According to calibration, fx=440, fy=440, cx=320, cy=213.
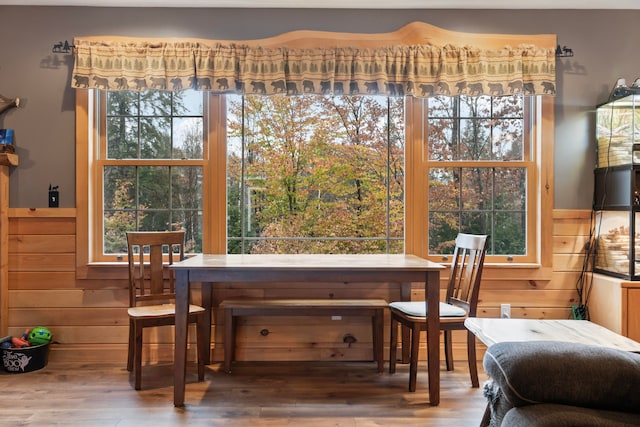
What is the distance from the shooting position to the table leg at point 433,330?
242 cm

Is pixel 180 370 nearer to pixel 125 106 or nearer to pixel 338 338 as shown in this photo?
pixel 338 338

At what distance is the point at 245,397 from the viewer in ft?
8.28

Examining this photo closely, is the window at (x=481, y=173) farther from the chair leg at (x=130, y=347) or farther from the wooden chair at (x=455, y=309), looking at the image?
the chair leg at (x=130, y=347)

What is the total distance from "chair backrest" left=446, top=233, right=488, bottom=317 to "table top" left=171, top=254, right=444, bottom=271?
304mm

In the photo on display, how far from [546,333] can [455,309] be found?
3.58 feet

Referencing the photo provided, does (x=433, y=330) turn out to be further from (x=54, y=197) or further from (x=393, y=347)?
(x=54, y=197)

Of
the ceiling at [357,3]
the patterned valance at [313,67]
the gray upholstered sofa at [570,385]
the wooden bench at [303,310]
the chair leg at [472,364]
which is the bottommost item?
the chair leg at [472,364]

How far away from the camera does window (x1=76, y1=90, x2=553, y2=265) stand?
321cm

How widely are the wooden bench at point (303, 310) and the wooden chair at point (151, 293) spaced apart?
0.17 meters

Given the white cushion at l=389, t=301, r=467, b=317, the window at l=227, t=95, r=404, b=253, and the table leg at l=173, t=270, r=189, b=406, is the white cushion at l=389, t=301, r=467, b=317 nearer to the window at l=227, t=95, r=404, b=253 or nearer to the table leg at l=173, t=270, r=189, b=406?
the window at l=227, t=95, r=404, b=253

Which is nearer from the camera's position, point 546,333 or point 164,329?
point 546,333

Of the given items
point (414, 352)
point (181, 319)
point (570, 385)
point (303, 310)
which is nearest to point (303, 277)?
point (303, 310)

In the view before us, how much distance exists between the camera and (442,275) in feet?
10.5

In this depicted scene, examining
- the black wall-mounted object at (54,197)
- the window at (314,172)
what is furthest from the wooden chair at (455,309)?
the black wall-mounted object at (54,197)
